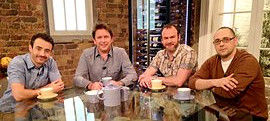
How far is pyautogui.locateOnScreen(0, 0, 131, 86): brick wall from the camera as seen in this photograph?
9.35 ft

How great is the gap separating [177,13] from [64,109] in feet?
8.93

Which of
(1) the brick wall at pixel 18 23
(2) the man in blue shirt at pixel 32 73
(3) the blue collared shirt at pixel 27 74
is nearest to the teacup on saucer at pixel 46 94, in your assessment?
(2) the man in blue shirt at pixel 32 73

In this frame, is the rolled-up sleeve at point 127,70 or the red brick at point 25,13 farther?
the red brick at point 25,13

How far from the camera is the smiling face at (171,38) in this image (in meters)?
2.20

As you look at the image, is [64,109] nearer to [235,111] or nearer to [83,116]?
[83,116]

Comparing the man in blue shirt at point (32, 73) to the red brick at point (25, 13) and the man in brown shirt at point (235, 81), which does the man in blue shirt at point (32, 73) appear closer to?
the man in brown shirt at point (235, 81)

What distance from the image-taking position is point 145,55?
13.1ft

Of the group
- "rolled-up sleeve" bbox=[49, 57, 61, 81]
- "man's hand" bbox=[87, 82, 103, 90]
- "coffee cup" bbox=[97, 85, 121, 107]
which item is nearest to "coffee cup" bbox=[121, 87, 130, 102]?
"coffee cup" bbox=[97, 85, 121, 107]

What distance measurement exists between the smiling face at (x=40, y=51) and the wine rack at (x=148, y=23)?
2195 millimetres

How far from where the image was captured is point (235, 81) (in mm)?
1538

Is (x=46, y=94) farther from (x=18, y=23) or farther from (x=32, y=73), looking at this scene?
(x=18, y=23)

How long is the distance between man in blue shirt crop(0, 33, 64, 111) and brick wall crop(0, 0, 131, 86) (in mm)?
1301

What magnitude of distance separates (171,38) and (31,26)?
2045 mm

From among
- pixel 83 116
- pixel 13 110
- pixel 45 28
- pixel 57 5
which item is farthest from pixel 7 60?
pixel 83 116
